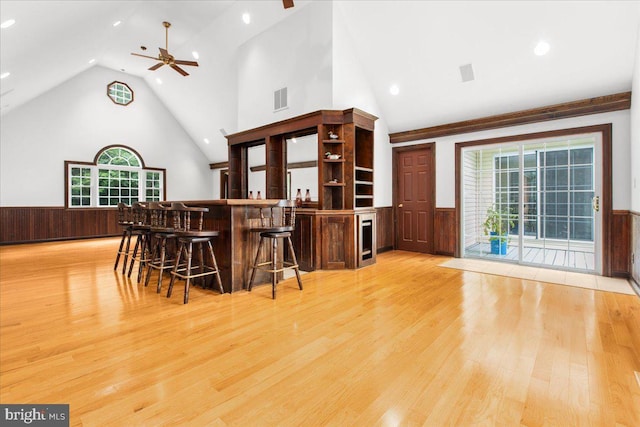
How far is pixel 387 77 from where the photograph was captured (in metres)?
5.44

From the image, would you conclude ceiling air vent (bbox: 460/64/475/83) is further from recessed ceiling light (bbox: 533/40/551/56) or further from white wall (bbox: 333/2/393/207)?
white wall (bbox: 333/2/393/207)

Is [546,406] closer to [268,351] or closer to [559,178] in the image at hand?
[268,351]

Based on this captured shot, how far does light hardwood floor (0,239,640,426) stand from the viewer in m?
1.53

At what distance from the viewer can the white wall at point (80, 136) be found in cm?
755

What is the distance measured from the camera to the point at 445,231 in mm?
5812

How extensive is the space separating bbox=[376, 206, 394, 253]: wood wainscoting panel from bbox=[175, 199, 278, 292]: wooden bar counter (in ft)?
9.81

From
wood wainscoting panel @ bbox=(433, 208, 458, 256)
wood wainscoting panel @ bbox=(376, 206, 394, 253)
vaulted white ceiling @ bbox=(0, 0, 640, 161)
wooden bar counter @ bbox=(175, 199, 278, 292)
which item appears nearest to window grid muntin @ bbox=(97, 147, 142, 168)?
Answer: vaulted white ceiling @ bbox=(0, 0, 640, 161)

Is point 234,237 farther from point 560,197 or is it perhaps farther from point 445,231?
point 560,197

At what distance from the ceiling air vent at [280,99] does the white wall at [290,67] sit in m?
0.09

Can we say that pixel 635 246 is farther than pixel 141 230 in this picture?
No

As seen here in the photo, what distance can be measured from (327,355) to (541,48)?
4706 millimetres

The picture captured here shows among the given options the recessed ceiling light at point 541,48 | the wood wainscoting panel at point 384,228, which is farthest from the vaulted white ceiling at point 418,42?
the wood wainscoting panel at point 384,228

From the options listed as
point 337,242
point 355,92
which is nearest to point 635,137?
point 355,92

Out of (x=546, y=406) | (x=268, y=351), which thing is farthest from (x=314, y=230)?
(x=546, y=406)
